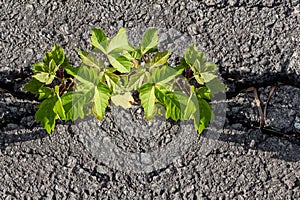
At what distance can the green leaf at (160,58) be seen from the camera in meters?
2.64

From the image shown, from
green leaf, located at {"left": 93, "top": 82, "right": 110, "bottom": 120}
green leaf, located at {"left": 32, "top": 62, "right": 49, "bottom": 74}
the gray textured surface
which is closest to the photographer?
green leaf, located at {"left": 93, "top": 82, "right": 110, "bottom": 120}

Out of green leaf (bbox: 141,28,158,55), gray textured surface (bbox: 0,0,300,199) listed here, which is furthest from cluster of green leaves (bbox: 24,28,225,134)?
gray textured surface (bbox: 0,0,300,199)

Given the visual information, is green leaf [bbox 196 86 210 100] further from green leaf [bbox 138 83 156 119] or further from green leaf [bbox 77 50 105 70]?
green leaf [bbox 77 50 105 70]

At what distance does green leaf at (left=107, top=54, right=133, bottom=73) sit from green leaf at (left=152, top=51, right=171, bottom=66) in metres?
0.15

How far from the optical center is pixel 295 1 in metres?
2.99

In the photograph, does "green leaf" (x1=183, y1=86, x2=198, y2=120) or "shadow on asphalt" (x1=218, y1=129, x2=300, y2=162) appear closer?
"green leaf" (x1=183, y1=86, x2=198, y2=120)

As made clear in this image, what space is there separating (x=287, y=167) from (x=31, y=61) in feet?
3.89

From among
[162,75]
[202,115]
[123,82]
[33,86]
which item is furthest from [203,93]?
[33,86]

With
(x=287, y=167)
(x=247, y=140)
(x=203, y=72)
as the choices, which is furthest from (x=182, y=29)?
(x=287, y=167)

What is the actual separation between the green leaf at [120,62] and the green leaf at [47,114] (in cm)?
27

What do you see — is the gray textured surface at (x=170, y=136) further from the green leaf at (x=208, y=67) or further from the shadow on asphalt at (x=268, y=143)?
the green leaf at (x=208, y=67)

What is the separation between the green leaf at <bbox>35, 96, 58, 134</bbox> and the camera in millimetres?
2570

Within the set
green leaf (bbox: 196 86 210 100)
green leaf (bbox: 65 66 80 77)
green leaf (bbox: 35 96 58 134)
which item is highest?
green leaf (bbox: 65 66 80 77)

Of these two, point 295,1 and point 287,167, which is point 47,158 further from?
point 295,1
